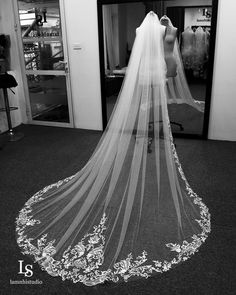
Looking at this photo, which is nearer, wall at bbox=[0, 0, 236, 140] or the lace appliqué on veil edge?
the lace appliqué on veil edge

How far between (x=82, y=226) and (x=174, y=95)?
259 centimetres

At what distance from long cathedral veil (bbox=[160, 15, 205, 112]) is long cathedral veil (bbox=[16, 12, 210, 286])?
4.67ft

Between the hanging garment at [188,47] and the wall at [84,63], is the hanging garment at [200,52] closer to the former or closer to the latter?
the hanging garment at [188,47]

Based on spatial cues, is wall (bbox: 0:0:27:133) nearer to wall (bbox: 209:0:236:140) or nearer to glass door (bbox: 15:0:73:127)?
glass door (bbox: 15:0:73:127)

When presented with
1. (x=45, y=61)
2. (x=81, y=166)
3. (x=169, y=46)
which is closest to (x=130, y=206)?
(x=81, y=166)

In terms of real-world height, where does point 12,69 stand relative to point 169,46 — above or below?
below

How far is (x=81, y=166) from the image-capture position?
3.44 metres

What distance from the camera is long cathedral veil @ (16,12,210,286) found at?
2.00 metres

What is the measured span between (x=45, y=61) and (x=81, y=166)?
2153 mm

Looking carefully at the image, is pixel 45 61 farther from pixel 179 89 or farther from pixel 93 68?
pixel 179 89

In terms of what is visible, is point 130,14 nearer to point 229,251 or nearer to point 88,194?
point 88,194

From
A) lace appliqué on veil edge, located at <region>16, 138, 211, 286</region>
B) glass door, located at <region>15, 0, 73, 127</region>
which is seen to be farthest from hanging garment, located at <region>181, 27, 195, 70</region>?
lace appliqué on veil edge, located at <region>16, 138, 211, 286</region>

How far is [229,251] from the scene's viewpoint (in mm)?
2037

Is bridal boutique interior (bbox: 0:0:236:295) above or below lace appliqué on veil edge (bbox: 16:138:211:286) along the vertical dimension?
above
